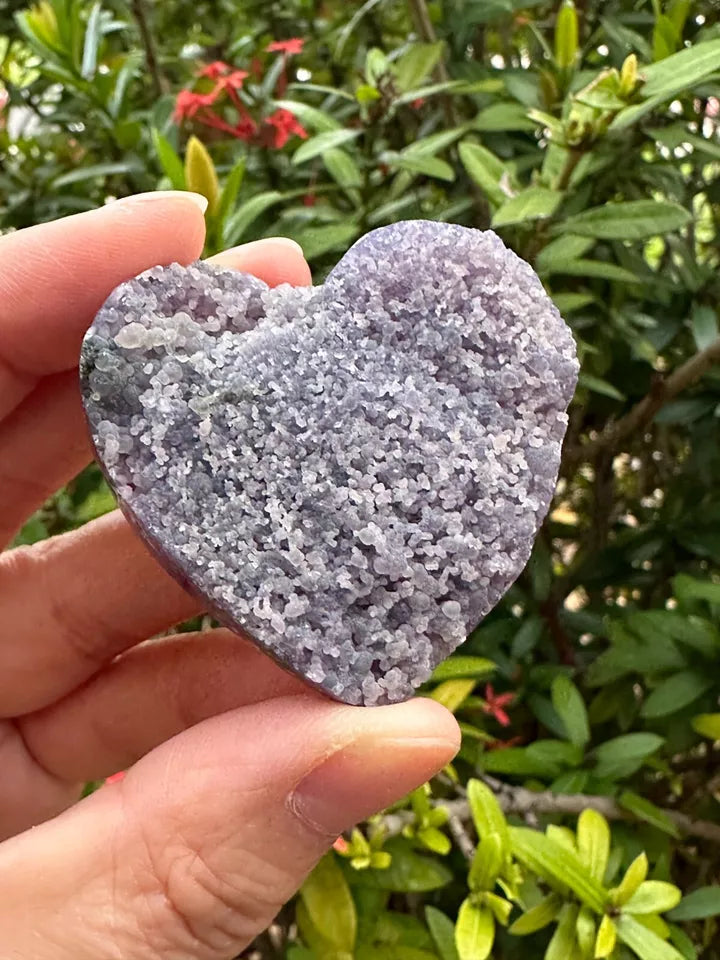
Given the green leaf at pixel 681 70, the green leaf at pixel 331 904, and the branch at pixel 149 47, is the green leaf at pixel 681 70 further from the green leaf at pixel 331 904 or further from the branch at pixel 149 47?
the green leaf at pixel 331 904

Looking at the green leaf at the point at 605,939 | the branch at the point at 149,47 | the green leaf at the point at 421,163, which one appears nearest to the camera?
the green leaf at the point at 605,939

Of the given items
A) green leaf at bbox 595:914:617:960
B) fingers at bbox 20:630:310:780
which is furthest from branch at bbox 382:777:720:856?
fingers at bbox 20:630:310:780

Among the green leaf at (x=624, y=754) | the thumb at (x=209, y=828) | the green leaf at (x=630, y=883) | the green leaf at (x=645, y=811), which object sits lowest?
the green leaf at (x=645, y=811)

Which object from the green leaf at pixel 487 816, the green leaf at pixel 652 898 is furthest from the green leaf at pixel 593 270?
the green leaf at pixel 652 898

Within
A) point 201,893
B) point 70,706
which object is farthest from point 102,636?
point 201,893

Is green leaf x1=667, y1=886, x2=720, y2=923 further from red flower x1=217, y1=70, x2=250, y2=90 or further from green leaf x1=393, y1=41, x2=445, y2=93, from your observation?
red flower x1=217, y1=70, x2=250, y2=90

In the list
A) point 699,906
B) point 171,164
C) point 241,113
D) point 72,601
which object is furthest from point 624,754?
point 241,113

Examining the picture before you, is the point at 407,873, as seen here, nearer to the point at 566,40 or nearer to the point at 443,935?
the point at 443,935
